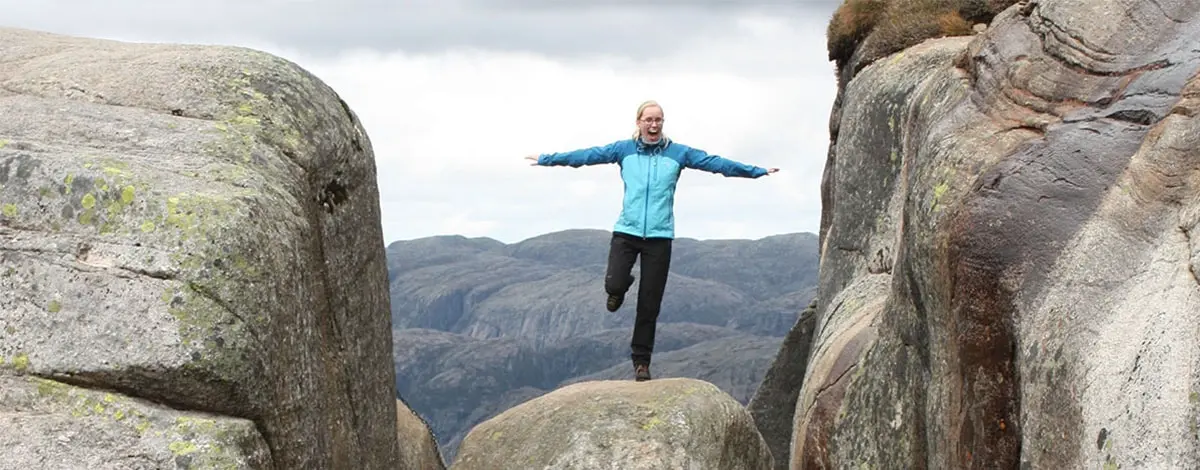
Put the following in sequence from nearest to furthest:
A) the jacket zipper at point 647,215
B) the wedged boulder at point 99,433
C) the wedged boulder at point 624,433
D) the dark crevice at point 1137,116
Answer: the wedged boulder at point 99,433, the dark crevice at point 1137,116, the wedged boulder at point 624,433, the jacket zipper at point 647,215

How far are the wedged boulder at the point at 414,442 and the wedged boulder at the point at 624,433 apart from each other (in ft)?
2.66

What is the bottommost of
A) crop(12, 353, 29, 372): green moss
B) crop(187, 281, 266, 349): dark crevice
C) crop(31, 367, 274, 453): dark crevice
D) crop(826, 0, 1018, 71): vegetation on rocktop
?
crop(31, 367, 274, 453): dark crevice

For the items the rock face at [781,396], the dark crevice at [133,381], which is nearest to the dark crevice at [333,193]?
the dark crevice at [133,381]

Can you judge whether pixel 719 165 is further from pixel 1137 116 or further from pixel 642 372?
pixel 1137 116

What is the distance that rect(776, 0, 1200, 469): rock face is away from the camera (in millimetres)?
12789

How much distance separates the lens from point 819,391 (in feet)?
78.0

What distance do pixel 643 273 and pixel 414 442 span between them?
5.42 m

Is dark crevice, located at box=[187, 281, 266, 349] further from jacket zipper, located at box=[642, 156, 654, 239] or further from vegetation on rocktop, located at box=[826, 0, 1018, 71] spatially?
vegetation on rocktop, located at box=[826, 0, 1018, 71]

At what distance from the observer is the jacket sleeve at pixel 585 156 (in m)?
25.0

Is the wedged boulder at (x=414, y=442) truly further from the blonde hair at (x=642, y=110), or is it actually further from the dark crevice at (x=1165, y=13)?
the dark crevice at (x=1165, y=13)

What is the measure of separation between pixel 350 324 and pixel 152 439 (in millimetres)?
5103

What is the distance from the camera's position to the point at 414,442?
22359mm

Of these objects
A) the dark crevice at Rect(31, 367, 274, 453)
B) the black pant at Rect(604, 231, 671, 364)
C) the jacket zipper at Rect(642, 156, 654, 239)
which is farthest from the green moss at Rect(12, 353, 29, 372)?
the jacket zipper at Rect(642, 156, 654, 239)

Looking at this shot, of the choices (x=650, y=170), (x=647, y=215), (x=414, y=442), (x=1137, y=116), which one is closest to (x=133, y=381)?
(x=414, y=442)
